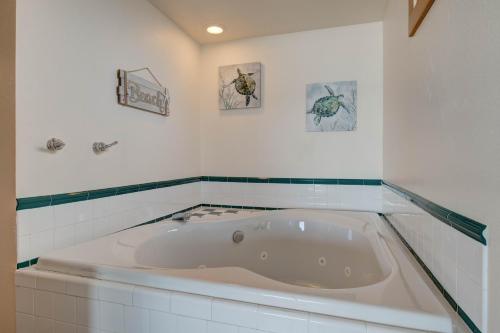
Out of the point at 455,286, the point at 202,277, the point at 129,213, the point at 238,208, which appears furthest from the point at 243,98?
the point at 455,286

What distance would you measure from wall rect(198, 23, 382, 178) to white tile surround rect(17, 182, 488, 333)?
0.18 metres

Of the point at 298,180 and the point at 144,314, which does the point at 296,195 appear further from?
the point at 144,314

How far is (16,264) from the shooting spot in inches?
44.0

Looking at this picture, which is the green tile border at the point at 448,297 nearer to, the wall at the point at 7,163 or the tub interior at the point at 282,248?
the tub interior at the point at 282,248

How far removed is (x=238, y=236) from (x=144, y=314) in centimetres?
110

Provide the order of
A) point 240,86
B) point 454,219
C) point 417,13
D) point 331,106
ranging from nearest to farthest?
point 454,219, point 417,13, point 331,106, point 240,86

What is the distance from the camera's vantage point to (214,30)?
7.54ft

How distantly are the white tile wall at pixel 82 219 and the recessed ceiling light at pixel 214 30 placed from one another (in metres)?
1.42

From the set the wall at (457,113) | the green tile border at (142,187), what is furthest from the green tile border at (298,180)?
the wall at (457,113)

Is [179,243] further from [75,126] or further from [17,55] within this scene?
[17,55]

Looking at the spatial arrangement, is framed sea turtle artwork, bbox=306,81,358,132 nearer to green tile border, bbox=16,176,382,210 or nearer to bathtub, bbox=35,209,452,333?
green tile border, bbox=16,176,382,210

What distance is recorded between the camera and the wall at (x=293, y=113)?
2.20m

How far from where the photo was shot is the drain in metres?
1.99

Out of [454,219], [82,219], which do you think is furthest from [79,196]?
[454,219]
